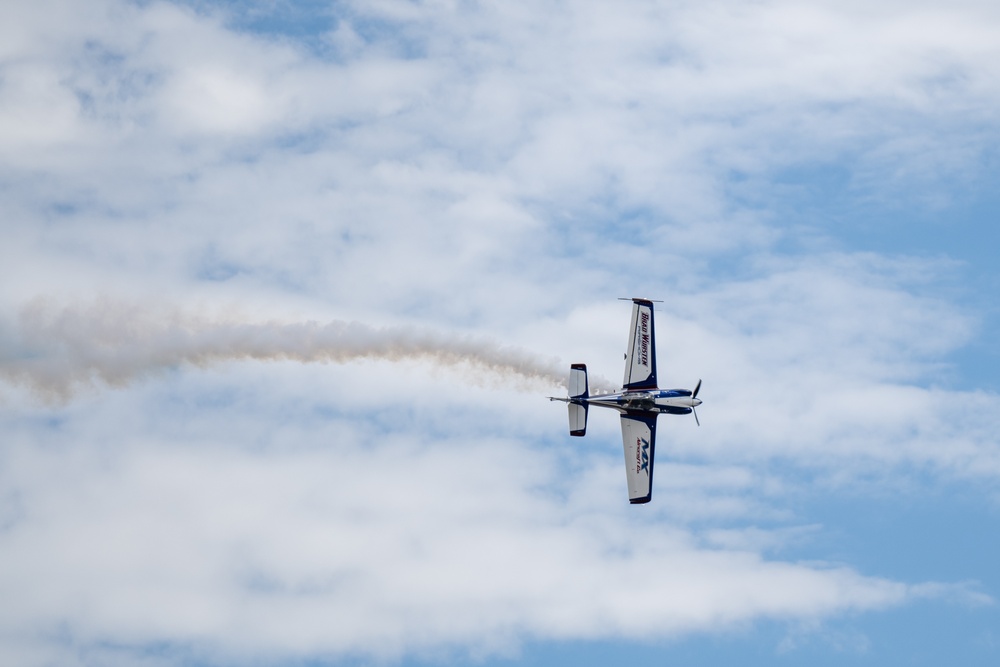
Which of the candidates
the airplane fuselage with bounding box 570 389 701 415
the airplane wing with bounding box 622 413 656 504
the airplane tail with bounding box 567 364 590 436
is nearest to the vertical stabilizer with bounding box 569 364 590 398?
the airplane tail with bounding box 567 364 590 436

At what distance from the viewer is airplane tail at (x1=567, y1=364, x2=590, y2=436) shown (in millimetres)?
90688

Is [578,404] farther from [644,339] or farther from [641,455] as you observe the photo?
[644,339]

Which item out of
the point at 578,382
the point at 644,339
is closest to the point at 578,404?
the point at 578,382

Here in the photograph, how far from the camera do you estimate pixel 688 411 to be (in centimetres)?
9544

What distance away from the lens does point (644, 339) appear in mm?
96000

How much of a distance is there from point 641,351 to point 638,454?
631cm

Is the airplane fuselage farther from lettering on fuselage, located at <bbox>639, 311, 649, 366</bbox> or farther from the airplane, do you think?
lettering on fuselage, located at <bbox>639, 311, 649, 366</bbox>

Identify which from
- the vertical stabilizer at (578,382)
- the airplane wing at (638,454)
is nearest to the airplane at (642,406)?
the airplane wing at (638,454)

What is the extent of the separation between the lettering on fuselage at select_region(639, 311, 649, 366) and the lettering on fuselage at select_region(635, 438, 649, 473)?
4805mm

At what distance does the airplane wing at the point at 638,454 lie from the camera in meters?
94.9

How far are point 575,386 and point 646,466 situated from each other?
800 cm

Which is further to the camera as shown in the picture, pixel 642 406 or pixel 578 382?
pixel 642 406

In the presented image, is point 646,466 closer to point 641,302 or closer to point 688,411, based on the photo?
point 688,411

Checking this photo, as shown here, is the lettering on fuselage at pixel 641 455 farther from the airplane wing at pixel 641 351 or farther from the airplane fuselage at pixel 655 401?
the airplane wing at pixel 641 351
